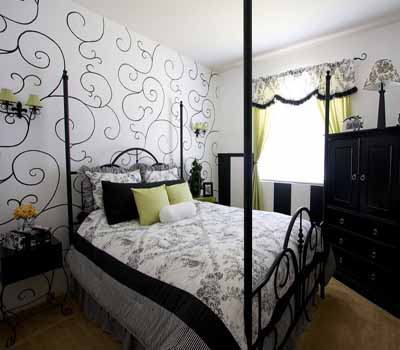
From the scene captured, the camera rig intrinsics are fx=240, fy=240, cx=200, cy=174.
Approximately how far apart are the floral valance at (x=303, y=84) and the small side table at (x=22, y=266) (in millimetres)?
3056

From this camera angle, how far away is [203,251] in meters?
1.40

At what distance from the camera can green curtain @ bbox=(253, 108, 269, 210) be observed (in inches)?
137

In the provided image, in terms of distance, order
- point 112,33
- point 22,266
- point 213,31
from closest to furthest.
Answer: point 22,266, point 112,33, point 213,31

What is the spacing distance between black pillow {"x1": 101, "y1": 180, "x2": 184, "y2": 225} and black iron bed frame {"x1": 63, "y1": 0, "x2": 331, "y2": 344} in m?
0.38

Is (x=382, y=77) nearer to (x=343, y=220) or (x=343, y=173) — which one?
(x=343, y=173)

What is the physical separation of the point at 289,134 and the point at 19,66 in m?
3.04

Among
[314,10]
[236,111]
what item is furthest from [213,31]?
[236,111]

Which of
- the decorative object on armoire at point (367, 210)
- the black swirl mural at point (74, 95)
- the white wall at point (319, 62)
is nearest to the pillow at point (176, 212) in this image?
the black swirl mural at point (74, 95)

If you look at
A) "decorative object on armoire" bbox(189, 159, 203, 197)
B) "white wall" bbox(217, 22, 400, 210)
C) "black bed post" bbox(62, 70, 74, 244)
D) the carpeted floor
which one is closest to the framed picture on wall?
"decorative object on armoire" bbox(189, 159, 203, 197)

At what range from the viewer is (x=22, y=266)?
1.66 metres

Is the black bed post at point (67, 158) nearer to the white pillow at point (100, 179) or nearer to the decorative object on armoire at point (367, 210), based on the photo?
the white pillow at point (100, 179)

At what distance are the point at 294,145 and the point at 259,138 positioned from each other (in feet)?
1.65

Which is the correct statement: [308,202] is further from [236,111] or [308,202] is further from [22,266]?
[22,266]

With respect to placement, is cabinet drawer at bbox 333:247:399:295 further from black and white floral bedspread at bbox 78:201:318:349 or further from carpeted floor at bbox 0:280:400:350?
black and white floral bedspread at bbox 78:201:318:349
